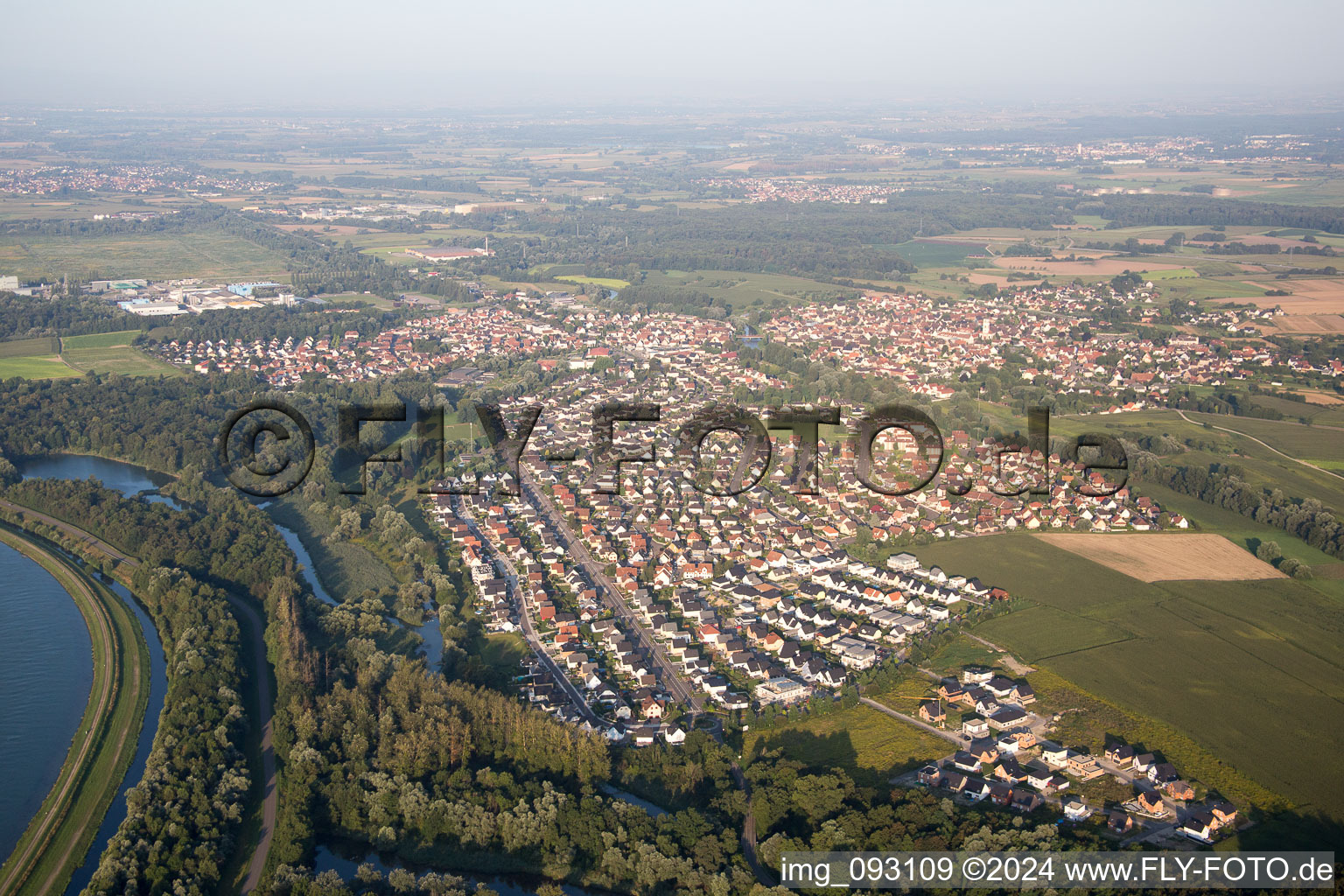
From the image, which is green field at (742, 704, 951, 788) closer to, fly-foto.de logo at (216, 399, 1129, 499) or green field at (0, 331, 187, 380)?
fly-foto.de logo at (216, 399, 1129, 499)

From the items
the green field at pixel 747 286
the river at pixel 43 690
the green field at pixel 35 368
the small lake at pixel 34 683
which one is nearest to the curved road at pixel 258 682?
the river at pixel 43 690

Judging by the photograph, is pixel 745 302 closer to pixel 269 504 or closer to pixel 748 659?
pixel 269 504

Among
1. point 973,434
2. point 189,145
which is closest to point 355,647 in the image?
point 973,434

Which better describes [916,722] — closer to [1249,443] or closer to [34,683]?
[34,683]

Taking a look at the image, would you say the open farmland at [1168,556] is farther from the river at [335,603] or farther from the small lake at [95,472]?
the small lake at [95,472]

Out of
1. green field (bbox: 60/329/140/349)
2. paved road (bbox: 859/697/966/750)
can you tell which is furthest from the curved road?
green field (bbox: 60/329/140/349)

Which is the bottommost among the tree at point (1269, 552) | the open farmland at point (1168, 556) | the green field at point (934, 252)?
the open farmland at point (1168, 556)
